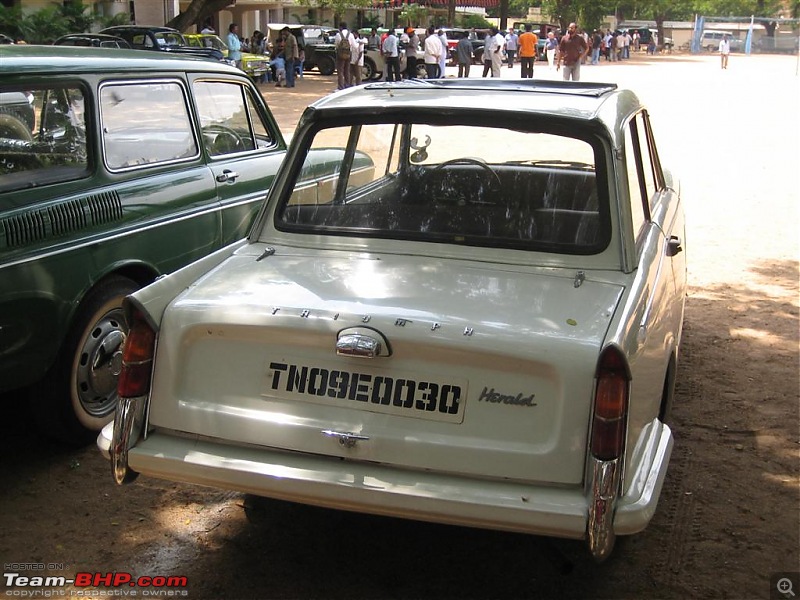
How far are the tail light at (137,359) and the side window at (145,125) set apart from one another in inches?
72.8

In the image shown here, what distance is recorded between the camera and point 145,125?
17.1 feet

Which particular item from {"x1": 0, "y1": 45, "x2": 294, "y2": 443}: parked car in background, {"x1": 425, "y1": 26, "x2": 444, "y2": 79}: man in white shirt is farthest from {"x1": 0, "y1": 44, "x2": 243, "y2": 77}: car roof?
{"x1": 425, "y1": 26, "x2": 444, "y2": 79}: man in white shirt

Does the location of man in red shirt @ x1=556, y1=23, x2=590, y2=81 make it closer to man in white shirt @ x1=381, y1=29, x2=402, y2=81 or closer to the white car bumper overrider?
man in white shirt @ x1=381, y1=29, x2=402, y2=81

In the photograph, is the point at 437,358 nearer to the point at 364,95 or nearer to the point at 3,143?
the point at 364,95

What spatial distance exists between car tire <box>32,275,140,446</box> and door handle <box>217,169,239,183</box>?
1.09 meters

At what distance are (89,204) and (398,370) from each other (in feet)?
7.46

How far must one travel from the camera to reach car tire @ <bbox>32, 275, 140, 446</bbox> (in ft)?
14.4

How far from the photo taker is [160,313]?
331 centimetres

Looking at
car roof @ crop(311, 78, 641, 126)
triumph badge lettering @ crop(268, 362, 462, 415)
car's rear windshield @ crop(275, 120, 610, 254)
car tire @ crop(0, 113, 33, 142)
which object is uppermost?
car roof @ crop(311, 78, 641, 126)

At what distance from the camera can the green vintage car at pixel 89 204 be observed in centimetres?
412

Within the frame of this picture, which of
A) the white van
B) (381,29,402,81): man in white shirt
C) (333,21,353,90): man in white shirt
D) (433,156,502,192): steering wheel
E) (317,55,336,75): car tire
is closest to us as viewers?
(433,156,502,192): steering wheel

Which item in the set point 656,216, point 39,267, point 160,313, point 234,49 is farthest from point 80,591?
point 234,49

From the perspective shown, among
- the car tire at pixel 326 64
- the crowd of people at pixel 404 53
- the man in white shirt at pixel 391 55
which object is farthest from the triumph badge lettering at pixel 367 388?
the car tire at pixel 326 64

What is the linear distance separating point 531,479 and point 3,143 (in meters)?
3.18
